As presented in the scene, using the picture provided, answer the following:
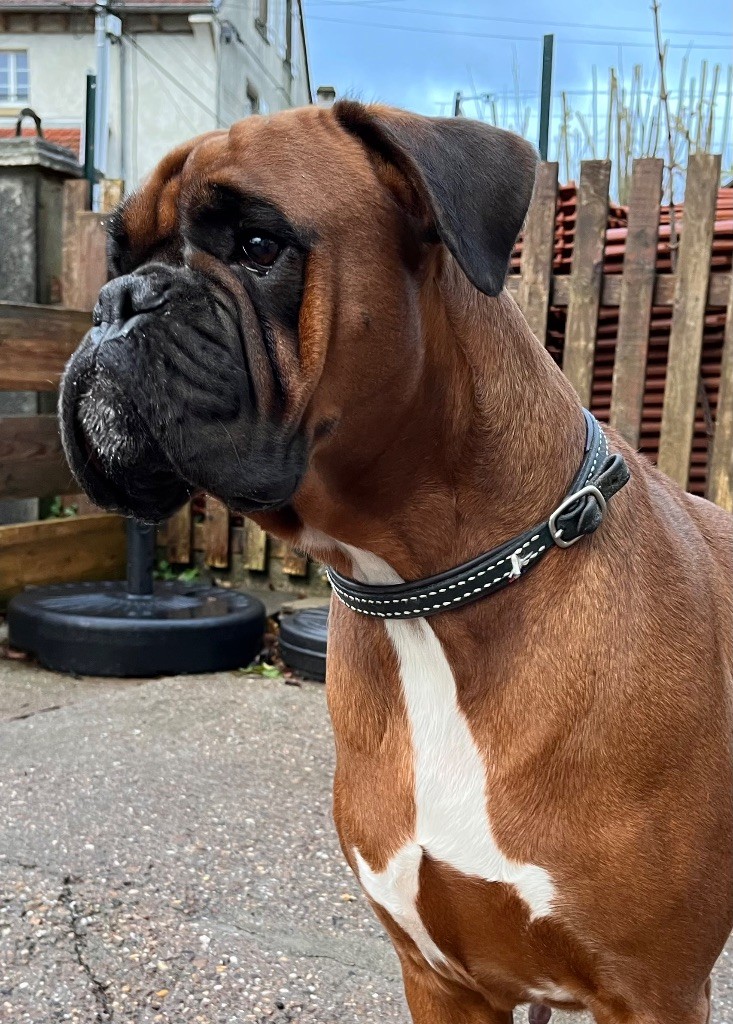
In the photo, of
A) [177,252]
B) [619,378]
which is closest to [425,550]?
[177,252]

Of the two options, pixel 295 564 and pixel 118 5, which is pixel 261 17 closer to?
pixel 118 5

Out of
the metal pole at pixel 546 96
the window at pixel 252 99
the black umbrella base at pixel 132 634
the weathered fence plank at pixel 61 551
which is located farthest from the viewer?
the window at pixel 252 99

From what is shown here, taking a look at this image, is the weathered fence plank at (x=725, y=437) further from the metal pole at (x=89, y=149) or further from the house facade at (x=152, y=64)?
the house facade at (x=152, y=64)

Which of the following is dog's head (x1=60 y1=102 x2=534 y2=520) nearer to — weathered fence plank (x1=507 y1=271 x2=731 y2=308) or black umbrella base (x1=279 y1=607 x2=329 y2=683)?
black umbrella base (x1=279 y1=607 x2=329 y2=683)

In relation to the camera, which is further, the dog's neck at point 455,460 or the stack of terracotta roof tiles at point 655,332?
the stack of terracotta roof tiles at point 655,332

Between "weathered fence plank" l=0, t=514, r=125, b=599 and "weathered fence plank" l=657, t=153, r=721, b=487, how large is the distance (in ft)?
8.76

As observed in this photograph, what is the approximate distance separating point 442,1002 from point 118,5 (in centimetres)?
1577

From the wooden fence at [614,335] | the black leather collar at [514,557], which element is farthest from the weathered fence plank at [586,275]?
the black leather collar at [514,557]

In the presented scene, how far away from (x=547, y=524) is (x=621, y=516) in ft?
0.51

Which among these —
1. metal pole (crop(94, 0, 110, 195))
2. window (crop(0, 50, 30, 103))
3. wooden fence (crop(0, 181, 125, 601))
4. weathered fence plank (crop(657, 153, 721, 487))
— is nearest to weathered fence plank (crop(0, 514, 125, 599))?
wooden fence (crop(0, 181, 125, 601))

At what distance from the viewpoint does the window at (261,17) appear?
61.6 ft

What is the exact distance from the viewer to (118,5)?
14.7 metres

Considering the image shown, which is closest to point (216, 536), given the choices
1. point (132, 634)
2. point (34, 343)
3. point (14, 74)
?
point (132, 634)

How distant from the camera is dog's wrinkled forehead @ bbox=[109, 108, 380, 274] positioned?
1438mm
